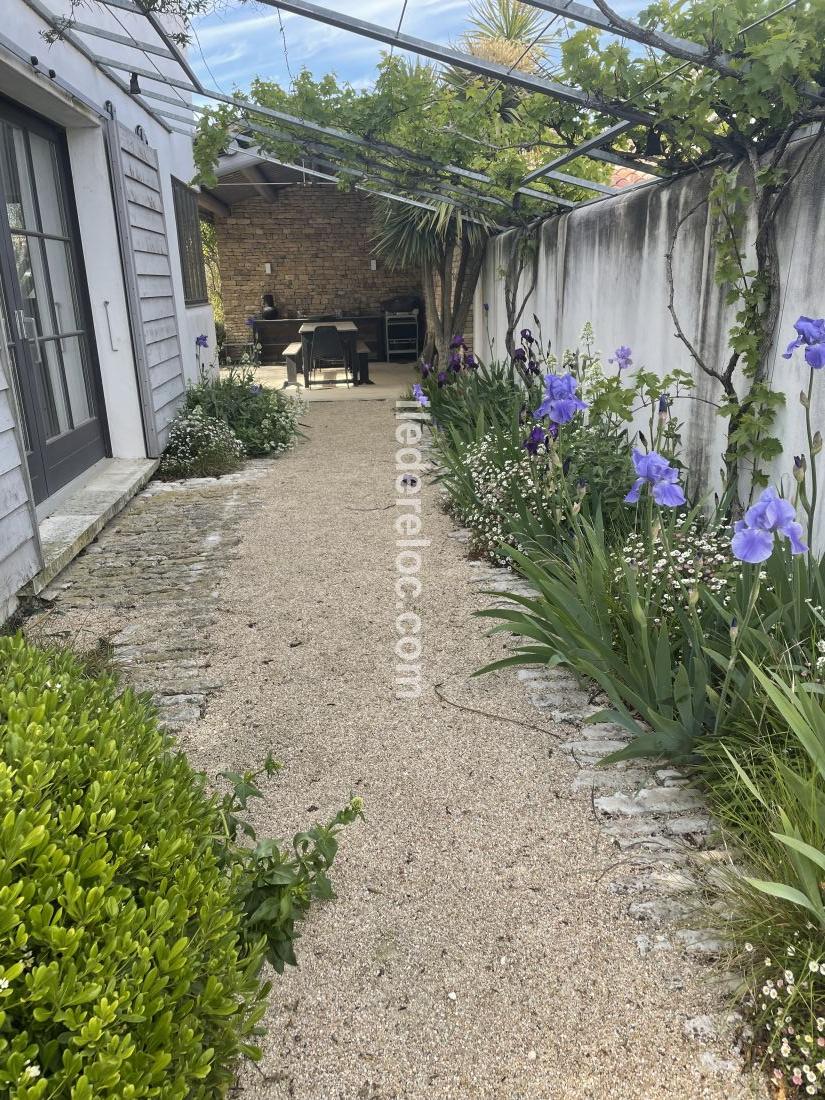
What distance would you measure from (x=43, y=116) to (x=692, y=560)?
482 cm

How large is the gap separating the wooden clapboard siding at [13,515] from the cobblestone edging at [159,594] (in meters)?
0.19

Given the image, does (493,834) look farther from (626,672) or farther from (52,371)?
(52,371)

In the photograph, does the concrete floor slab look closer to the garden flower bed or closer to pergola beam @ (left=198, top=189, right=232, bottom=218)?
the garden flower bed

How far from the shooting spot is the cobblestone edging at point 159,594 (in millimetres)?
2963

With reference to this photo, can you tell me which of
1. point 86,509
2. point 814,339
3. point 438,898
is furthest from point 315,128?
point 438,898

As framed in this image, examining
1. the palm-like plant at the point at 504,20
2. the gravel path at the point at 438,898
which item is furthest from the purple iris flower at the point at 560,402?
the palm-like plant at the point at 504,20

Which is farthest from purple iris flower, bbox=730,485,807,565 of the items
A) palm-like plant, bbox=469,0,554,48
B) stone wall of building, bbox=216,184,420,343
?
stone wall of building, bbox=216,184,420,343

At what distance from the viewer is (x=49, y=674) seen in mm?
1722

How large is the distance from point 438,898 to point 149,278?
5.69m

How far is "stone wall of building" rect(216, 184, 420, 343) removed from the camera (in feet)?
47.4

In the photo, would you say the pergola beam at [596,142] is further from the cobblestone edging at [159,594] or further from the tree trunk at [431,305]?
the tree trunk at [431,305]

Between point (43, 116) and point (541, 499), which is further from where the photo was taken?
point (43, 116)

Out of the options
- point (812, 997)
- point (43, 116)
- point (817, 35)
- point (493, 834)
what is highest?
point (43, 116)

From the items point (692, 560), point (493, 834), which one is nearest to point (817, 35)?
point (692, 560)
